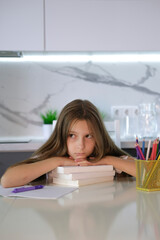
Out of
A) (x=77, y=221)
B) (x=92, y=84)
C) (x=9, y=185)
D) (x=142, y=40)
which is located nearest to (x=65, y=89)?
(x=92, y=84)

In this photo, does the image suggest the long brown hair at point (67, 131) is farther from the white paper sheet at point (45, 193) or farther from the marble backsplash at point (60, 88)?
the marble backsplash at point (60, 88)

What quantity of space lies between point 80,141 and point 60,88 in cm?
150

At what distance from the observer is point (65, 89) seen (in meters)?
2.91

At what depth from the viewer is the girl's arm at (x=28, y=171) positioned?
4.17 ft

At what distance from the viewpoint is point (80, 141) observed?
1.45 metres

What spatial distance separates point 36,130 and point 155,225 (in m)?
2.24

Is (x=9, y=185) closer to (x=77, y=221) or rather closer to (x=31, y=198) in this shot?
(x=31, y=198)

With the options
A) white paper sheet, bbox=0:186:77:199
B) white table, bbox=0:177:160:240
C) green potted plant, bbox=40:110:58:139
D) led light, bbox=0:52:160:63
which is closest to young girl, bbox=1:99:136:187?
white paper sheet, bbox=0:186:77:199

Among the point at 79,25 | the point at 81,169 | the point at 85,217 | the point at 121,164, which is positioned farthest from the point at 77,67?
the point at 85,217

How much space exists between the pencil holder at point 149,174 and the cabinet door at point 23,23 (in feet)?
5.38

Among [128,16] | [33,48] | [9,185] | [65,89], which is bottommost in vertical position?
[9,185]

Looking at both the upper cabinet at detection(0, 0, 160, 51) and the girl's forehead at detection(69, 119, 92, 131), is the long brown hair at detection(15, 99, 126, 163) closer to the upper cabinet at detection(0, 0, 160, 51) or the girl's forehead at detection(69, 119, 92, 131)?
the girl's forehead at detection(69, 119, 92, 131)

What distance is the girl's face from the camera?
4.75 ft

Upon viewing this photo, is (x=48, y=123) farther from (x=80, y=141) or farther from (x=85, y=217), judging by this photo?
(x=85, y=217)
